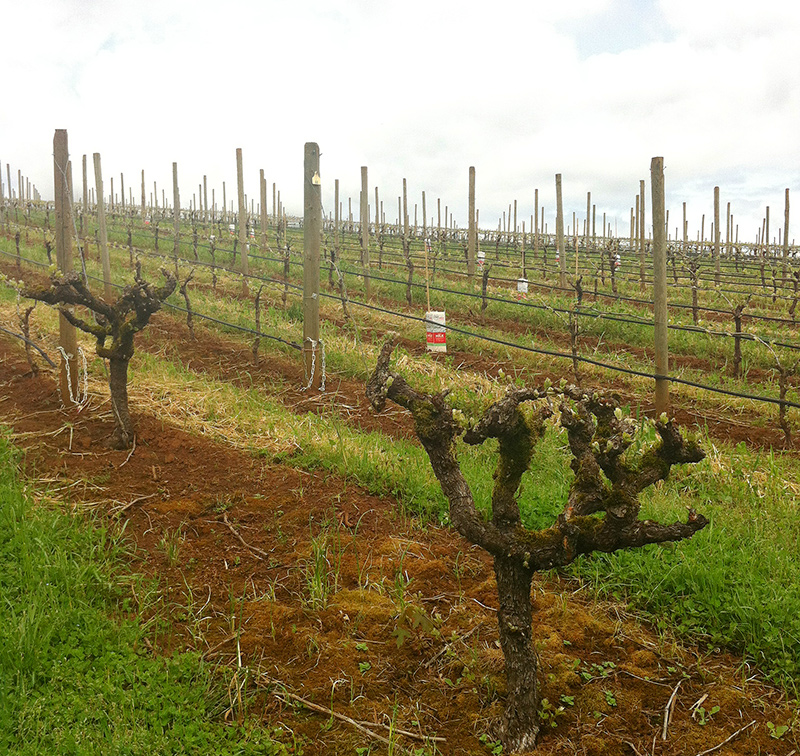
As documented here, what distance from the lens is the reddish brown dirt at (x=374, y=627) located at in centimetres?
262

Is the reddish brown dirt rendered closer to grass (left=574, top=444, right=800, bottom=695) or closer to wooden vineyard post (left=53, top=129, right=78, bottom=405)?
grass (left=574, top=444, right=800, bottom=695)

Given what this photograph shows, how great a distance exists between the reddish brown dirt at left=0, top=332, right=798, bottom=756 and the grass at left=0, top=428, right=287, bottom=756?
152 mm

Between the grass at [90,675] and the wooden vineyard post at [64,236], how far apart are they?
8.92ft

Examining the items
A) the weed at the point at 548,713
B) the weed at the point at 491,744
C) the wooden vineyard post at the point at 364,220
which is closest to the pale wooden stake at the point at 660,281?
the weed at the point at 548,713

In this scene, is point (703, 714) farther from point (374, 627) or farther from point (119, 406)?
point (119, 406)

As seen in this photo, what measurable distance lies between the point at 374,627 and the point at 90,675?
120cm

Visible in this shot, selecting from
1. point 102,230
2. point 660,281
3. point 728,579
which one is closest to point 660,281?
point 660,281

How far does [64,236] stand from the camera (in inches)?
231

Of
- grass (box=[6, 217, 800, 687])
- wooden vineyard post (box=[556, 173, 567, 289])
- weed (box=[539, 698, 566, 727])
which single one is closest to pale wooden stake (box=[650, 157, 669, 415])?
grass (box=[6, 217, 800, 687])

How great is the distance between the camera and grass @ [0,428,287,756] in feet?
8.29

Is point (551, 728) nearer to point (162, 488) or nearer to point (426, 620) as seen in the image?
point (426, 620)

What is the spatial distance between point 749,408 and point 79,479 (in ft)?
22.0

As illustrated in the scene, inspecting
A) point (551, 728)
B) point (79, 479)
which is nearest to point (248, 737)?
point (551, 728)

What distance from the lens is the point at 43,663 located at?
290cm
